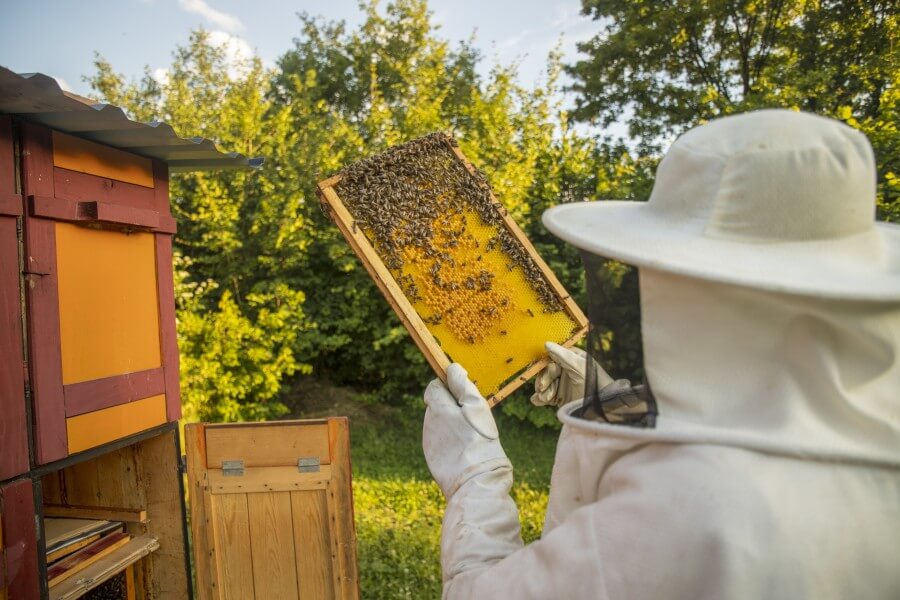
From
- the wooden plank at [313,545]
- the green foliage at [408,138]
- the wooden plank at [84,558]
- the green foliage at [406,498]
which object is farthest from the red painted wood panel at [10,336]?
the green foliage at [408,138]

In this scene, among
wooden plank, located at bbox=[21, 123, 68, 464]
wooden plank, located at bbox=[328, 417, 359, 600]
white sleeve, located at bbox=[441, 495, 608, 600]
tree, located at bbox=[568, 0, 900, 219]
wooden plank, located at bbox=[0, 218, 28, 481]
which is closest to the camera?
white sleeve, located at bbox=[441, 495, 608, 600]

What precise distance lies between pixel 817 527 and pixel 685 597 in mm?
247

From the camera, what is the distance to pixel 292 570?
115 inches

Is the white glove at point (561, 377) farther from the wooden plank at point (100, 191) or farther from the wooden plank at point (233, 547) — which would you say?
the wooden plank at point (100, 191)

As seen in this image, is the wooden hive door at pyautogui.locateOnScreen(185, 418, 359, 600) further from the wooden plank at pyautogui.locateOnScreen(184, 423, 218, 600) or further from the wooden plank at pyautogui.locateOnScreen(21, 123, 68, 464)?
the wooden plank at pyautogui.locateOnScreen(21, 123, 68, 464)

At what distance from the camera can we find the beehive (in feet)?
7.89

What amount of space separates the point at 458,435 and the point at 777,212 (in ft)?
3.73

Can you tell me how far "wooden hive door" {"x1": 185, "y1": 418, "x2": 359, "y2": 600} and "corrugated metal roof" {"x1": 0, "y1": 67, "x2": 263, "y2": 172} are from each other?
1.29m

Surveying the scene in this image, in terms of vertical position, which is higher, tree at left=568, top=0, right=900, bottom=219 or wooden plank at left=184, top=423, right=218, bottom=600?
tree at left=568, top=0, right=900, bottom=219

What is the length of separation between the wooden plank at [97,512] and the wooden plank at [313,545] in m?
0.82

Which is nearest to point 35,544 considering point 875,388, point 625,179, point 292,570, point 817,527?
point 292,570

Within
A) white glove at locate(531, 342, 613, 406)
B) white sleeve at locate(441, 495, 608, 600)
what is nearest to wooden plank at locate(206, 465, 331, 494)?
white glove at locate(531, 342, 613, 406)

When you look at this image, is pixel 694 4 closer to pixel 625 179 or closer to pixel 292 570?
pixel 625 179

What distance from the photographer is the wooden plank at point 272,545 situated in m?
2.90
